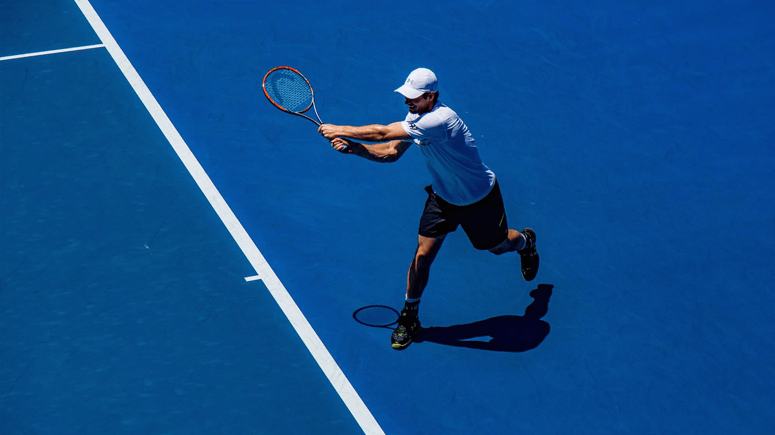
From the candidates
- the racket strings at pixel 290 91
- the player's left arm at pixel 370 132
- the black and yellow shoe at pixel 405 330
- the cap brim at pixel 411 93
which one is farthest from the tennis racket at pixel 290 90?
the black and yellow shoe at pixel 405 330

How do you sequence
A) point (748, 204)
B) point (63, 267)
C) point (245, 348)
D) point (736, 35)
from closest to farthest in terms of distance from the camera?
point (245, 348)
point (63, 267)
point (748, 204)
point (736, 35)

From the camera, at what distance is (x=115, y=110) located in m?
8.41

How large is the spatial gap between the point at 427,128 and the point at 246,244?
7.30 ft

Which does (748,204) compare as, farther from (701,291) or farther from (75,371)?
(75,371)

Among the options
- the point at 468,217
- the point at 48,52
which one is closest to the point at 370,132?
the point at 468,217

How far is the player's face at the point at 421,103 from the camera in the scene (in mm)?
5688

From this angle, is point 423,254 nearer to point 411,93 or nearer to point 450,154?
point 450,154

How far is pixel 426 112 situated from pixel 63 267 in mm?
3310

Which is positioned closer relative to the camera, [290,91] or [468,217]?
[468,217]

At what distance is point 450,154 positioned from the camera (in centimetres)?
584

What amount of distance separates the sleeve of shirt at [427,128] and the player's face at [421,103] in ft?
0.39

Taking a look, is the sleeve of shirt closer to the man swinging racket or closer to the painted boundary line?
the man swinging racket

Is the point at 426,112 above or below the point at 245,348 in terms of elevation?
above

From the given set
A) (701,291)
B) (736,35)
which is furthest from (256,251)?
(736,35)
